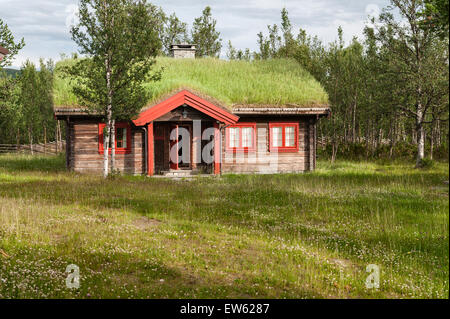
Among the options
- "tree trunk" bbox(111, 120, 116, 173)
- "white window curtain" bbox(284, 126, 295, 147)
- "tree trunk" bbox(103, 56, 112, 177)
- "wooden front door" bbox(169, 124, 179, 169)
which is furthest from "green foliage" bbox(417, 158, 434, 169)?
"tree trunk" bbox(103, 56, 112, 177)

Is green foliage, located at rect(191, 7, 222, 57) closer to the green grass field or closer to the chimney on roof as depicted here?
the chimney on roof

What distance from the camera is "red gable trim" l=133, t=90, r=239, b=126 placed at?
Answer: 851 inches

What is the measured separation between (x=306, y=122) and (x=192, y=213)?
1455 cm

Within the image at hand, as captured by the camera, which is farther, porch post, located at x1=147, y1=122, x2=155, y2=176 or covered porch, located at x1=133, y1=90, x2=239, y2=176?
porch post, located at x1=147, y1=122, x2=155, y2=176

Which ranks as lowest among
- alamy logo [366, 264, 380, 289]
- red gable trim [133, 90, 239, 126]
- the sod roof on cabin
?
alamy logo [366, 264, 380, 289]

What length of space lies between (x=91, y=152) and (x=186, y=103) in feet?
20.3

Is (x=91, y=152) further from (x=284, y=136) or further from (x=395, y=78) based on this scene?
(x=395, y=78)

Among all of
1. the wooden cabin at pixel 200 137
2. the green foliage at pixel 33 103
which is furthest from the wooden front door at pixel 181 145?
the green foliage at pixel 33 103

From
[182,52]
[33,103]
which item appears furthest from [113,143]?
[33,103]

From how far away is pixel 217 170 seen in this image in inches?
911

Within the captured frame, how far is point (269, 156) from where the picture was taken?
81.0 feet
